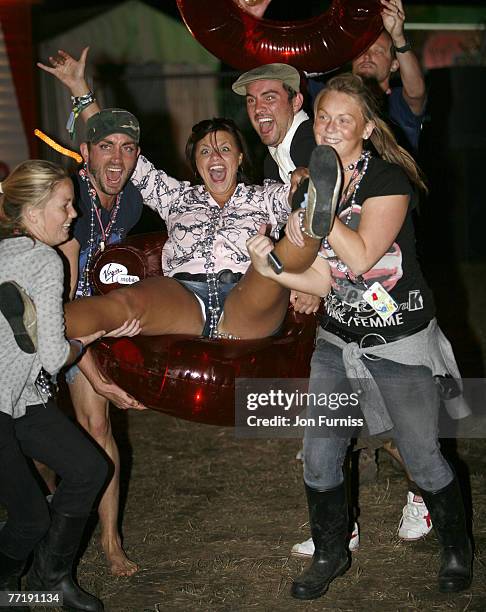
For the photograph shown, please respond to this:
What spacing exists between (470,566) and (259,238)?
1.37 meters

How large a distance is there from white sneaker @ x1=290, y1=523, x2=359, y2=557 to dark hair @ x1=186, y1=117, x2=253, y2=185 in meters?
1.58

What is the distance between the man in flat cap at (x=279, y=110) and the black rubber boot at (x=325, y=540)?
144 centimetres

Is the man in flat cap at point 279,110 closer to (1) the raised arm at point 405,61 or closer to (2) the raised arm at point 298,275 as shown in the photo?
(1) the raised arm at point 405,61

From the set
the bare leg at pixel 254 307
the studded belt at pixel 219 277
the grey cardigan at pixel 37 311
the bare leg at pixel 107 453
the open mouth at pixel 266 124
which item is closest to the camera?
the grey cardigan at pixel 37 311

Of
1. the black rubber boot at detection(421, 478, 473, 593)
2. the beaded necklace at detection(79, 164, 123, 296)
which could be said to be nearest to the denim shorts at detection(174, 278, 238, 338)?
the beaded necklace at detection(79, 164, 123, 296)

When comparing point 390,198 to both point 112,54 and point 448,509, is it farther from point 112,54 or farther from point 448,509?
point 112,54

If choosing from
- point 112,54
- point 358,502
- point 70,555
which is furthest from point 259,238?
point 112,54

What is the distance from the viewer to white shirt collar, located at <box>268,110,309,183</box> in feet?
12.8

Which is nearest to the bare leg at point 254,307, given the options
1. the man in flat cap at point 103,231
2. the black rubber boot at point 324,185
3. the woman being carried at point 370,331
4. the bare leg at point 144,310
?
the bare leg at point 144,310

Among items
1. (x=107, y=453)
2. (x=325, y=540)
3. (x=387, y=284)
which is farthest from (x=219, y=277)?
(x=325, y=540)

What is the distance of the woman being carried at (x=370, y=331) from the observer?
9.62 feet

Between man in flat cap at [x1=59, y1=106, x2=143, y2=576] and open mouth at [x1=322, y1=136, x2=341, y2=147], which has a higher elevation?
open mouth at [x1=322, y1=136, x2=341, y2=147]

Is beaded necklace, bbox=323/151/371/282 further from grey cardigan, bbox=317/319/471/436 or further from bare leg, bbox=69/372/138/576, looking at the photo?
bare leg, bbox=69/372/138/576

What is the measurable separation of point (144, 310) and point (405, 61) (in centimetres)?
175
